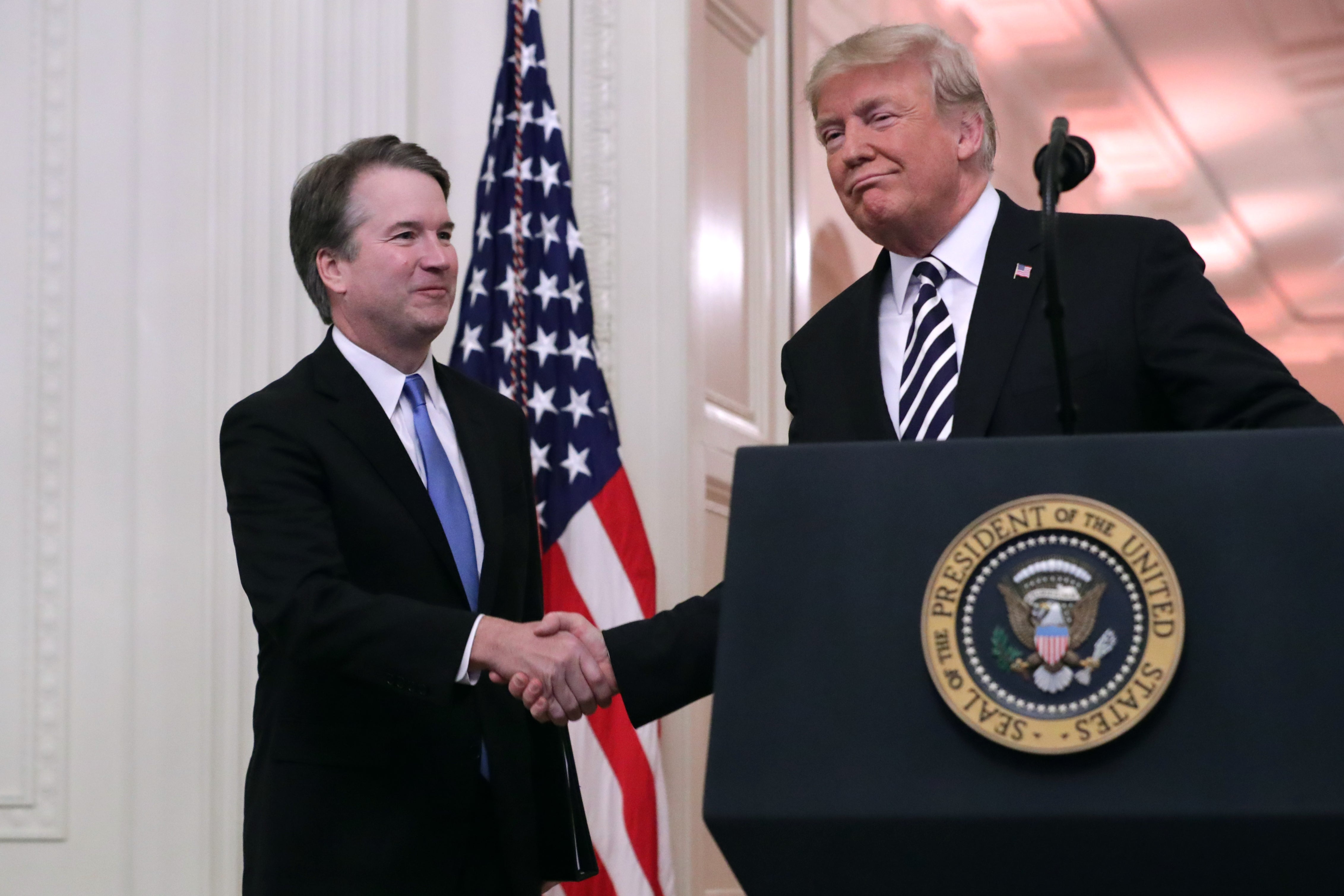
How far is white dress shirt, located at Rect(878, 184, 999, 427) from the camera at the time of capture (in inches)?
88.4

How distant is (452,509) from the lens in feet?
8.19

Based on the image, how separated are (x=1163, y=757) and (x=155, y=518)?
3.03 metres

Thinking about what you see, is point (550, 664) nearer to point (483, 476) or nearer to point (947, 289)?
point (483, 476)

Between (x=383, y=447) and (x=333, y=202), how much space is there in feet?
1.87

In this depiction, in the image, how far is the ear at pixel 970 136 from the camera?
7.96ft

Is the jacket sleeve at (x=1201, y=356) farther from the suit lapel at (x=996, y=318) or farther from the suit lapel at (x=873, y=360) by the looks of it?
the suit lapel at (x=873, y=360)

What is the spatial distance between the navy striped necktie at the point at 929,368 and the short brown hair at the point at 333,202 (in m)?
0.99

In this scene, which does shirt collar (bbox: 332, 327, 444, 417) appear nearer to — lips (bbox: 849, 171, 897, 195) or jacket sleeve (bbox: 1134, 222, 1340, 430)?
lips (bbox: 849, 171, 897, 195)

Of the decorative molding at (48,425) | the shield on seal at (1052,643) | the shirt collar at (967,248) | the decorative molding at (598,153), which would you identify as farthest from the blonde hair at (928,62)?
the decorative molding at (48,425)

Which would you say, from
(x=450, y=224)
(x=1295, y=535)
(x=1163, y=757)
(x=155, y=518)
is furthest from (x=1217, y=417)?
(x=155, y=518)

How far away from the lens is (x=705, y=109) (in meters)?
4.51

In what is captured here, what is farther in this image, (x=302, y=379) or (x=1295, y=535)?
(x=302, y=379)

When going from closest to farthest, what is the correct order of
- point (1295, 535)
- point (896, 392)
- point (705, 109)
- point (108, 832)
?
point (1295, 535), point (896, 392), point (108, 832), point (705, 109)

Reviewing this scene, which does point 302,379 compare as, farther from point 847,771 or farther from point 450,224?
point 847,771
